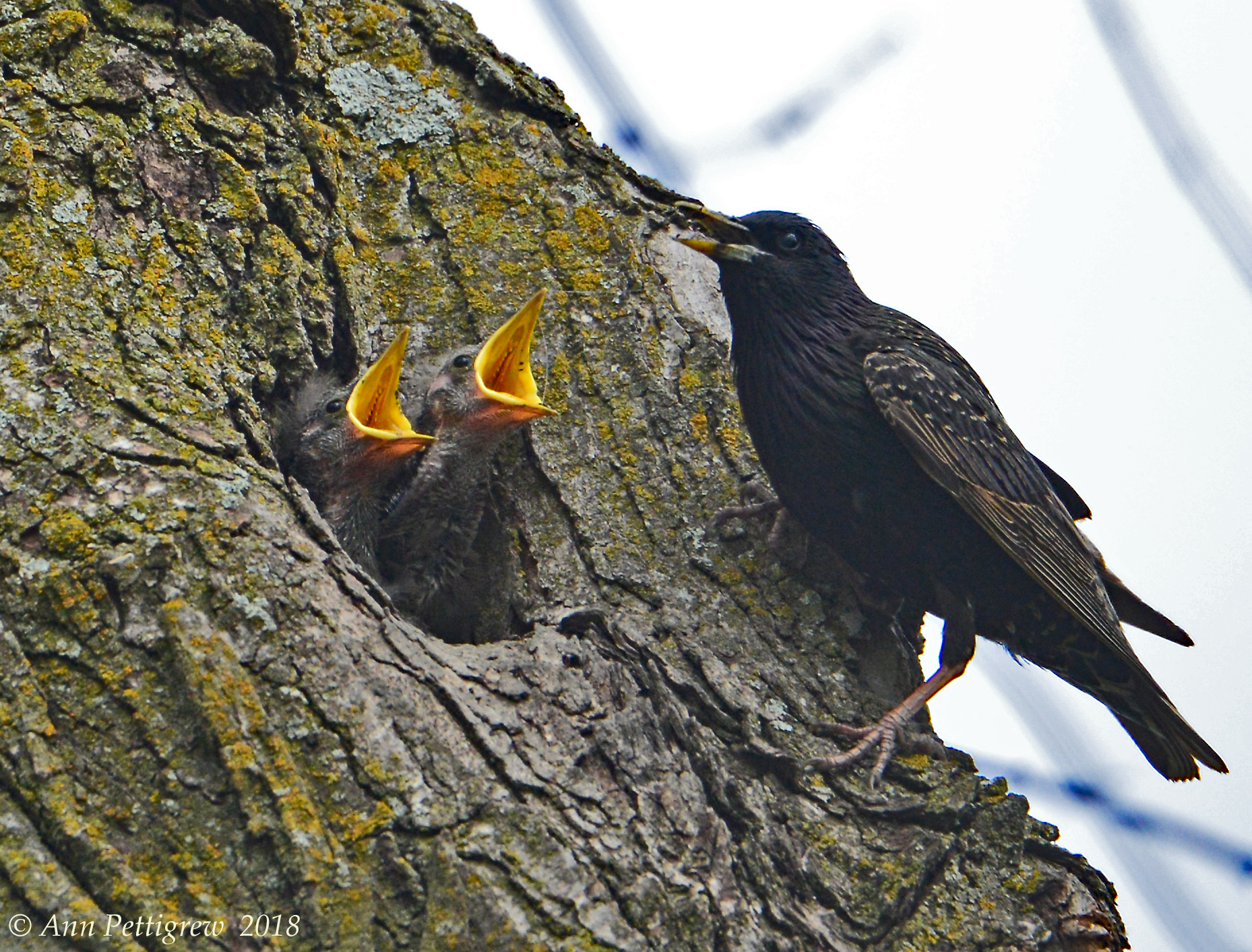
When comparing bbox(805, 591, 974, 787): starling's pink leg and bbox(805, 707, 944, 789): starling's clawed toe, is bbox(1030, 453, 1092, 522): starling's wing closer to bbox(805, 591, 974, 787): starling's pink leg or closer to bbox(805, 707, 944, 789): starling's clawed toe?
bbox(805, 591, 974, 787): starling's pink leg

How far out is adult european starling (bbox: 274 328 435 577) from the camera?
326cm

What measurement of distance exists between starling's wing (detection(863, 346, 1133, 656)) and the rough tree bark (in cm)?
42

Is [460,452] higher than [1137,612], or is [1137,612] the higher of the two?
[1137,612]

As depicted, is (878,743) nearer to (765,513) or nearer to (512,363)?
(765,513)

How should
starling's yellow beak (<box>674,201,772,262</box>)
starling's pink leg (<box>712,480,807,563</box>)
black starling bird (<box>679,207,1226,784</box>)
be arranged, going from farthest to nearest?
starling's yellow beak (<box>674,201,772,262</box>), black starling bird (<box>679,207,1226,784</box>), starling's pink leg (<box>712,480,807,563</box>)

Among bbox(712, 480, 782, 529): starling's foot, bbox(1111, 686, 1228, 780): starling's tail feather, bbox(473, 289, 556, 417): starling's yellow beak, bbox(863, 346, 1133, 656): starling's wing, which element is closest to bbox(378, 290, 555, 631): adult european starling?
bbox(473, 289, 556, 417): starling's yellow beak

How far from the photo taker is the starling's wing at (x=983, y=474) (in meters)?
3.36

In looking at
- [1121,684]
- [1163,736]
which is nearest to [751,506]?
[1121,684]

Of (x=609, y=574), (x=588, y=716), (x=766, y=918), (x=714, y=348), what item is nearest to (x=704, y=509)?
(x=609, y=574)

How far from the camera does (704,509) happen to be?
2988 millimetres

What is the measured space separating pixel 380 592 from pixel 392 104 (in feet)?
5.60

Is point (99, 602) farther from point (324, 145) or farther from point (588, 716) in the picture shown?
point (324, 145)

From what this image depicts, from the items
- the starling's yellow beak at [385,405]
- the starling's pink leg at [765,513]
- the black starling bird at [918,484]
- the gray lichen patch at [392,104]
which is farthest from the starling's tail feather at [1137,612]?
the gray lichen patch at [392,104]

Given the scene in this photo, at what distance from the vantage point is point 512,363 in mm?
3281
